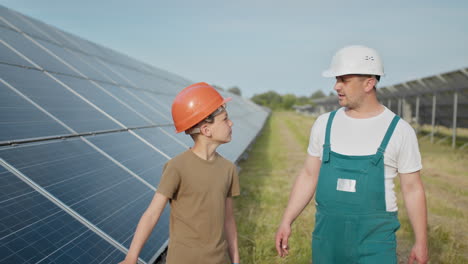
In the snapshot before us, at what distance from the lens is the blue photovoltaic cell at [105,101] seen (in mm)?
5215

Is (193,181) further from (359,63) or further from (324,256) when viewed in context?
(359,63)

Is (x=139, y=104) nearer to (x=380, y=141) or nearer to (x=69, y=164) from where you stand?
(x=69, y=164)

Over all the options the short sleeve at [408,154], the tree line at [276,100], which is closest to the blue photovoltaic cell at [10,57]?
the short sleeve at [408,154]

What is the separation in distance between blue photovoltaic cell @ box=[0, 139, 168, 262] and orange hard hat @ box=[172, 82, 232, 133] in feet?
3.61

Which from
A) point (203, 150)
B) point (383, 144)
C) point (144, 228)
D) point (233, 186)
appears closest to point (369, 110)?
point (383, 144)

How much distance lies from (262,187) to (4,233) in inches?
245

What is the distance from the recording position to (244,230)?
17.3ft

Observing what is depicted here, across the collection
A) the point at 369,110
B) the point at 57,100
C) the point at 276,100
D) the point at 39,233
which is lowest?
the point at 276,100

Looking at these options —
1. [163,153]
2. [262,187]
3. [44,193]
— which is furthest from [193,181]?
[262,187]

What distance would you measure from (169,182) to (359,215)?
4.43ft

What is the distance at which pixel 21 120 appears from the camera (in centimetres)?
334

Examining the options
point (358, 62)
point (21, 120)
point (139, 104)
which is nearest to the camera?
point (358, 62)

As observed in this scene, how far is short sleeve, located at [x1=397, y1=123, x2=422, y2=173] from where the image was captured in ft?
7.86

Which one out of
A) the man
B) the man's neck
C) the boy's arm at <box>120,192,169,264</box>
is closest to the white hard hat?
the man
